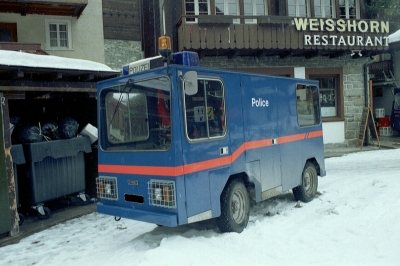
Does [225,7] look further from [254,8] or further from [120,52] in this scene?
[120,52]

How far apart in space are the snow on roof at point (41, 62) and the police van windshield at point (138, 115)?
1800mm

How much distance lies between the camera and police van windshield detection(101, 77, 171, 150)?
494cm

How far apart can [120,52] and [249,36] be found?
6789mm

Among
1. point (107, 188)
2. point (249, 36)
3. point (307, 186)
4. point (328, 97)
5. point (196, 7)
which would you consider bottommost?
point (307, 186)

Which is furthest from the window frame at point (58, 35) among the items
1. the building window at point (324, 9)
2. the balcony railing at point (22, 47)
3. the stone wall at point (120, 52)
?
the building window at point (324, 9)

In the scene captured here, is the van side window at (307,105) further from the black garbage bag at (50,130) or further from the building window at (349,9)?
the building window at (349,9)

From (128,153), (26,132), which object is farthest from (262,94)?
(26,132)

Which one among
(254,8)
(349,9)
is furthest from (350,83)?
(254,8)

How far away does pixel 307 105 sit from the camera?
7.71 meters

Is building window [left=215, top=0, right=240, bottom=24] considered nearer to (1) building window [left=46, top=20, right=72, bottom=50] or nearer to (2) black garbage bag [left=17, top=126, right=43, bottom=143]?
(1) building window [left=46, top=20, right=72, bottom=50]

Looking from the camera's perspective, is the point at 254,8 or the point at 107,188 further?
the point at 254,8

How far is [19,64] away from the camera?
6.42 m

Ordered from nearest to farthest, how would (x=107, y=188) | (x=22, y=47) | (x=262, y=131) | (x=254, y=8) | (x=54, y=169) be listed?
(x=107, y=188), (x=262, y=131), (x=54, y=169), (x=22, y=47), (x=254, y=8)

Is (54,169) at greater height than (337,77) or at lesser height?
lesser
